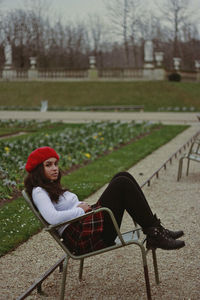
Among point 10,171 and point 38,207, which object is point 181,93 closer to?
point 10,171

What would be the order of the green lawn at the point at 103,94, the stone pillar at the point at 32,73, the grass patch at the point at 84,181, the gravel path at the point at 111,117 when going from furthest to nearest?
the stone pillar at the point at 32,73
the green lawn at the point at 103,94
the gravel path at the point at 111,117
the grass patch at the point at 84,181

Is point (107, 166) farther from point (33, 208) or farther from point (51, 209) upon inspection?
point (33, 208)

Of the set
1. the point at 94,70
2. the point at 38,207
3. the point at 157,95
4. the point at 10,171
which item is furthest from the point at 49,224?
the point at 94,70

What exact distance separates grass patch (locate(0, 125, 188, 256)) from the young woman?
1.21 m

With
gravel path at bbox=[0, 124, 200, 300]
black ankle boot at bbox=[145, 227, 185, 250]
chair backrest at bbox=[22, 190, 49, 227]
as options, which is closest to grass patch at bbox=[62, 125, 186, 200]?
gravel path at bbox=[0, 124, 200, 300]

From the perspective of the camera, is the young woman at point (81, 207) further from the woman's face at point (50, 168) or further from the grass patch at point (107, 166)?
the grass patch at point (107, 166)

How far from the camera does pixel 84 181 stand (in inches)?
291

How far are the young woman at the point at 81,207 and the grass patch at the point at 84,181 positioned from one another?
121 cm

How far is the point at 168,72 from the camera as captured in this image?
124ft

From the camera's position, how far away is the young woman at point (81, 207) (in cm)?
325

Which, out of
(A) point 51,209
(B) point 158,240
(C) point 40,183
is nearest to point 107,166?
(B) point 158,240

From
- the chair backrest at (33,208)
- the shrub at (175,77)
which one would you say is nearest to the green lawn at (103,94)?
the shrub at (175,77)

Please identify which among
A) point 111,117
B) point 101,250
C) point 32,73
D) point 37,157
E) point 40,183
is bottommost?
point 111,117

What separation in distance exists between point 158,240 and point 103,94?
29853 millimetres
